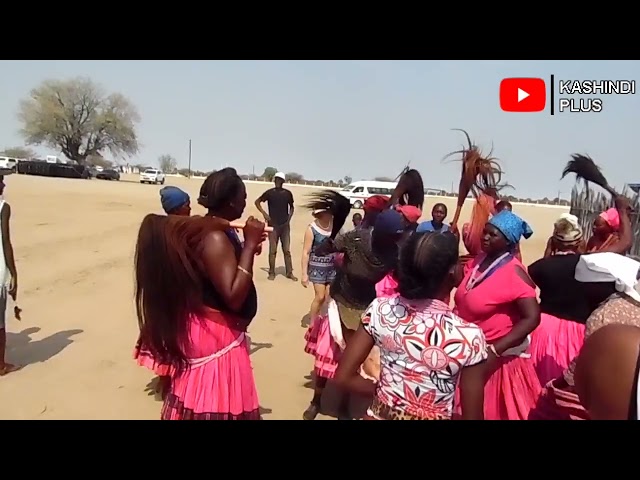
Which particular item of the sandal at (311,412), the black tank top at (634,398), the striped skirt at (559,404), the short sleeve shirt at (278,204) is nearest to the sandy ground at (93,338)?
the sandal at (311,412)

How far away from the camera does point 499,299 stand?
2.94 m

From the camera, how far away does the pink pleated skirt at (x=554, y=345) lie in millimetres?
3500

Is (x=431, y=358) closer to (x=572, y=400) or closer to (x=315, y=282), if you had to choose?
(x=572, y=400)

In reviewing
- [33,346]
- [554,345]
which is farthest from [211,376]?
[33,346]

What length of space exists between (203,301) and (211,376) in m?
0.37

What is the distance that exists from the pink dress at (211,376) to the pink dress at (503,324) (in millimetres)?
1354

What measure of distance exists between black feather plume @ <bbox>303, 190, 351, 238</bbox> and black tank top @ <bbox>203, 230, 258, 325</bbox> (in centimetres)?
212

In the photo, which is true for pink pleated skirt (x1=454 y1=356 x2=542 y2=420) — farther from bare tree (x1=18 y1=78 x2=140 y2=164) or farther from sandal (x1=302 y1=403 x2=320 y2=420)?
bare tree (x1=18 y1=78 x2=140 y2=164)

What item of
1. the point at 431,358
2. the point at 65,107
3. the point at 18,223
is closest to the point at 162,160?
the point at 65,107

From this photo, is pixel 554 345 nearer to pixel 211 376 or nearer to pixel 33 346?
pixel 211 376

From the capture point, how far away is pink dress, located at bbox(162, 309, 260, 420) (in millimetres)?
2521

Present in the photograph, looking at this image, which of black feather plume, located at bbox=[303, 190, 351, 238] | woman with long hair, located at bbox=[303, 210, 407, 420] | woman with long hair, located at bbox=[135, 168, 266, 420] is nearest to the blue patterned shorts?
black feather plume, located at bbox=[303, 190, 351, 238]

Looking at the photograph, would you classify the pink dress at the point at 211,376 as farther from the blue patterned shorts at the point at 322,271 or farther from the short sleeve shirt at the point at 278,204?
the short sleeve shirt at the point at 278,204

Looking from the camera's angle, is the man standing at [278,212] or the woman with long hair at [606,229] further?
the man standing at [278,212]
